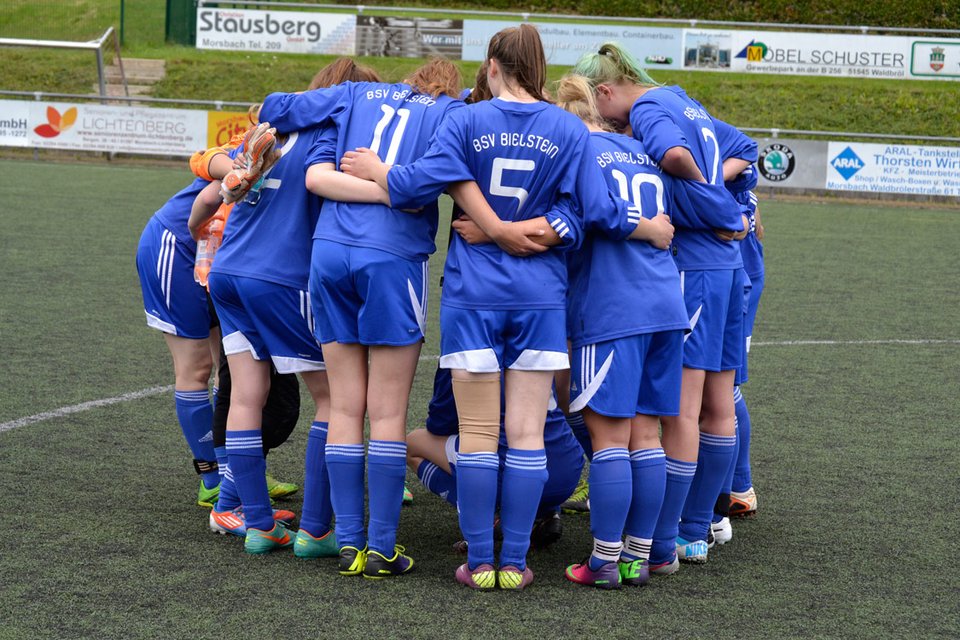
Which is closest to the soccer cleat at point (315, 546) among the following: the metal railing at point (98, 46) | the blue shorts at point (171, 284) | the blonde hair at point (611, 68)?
the blue shorts at point (171, 284)

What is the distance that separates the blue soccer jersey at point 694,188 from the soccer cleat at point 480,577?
52.8 inches

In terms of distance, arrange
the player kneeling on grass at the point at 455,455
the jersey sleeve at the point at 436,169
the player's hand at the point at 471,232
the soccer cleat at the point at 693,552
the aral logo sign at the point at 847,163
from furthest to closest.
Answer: the aral logo sign at the point at 847,163, the player kneeling on grass at the point at 455,455, the soccer cleat at the point at 693,552, the player's hand at the point at 471,232, the jersey sleeve at the point at 436,169

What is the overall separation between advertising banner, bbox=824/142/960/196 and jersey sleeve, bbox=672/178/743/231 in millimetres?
16721

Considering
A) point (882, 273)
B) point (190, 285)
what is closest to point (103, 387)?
point (190, 285)

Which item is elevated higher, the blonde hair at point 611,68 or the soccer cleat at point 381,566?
the blonde hair at point 611,68

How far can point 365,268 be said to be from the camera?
13.4 ft

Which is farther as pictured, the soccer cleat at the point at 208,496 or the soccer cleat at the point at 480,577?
the soccer cleat at the point at 208,496

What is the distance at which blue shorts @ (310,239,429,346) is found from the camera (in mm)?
4098

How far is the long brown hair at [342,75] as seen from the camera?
15.0 feet

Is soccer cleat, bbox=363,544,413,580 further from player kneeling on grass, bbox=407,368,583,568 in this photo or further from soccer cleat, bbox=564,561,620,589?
soccer cleat, bbox=564,561,620,589

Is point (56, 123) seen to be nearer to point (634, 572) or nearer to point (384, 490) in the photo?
point (384, 490)

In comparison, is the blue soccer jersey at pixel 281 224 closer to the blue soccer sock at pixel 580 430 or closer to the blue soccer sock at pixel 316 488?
the blue soccer sock at pixel 316 488

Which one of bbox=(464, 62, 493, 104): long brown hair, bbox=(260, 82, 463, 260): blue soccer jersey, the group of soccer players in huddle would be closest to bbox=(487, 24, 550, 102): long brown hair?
the group of soccer players in huddle

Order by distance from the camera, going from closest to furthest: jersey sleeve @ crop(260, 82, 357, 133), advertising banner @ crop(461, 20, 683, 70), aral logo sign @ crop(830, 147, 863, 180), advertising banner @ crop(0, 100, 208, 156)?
jersey sleeve @ crop(260, 82, 357, 133), aral logo sign @ crop(830, 147, 863, 180), advertising banner @ crop(0, 100, 208, 156), advertising banner @ crop(461, 20, 683, 70)
